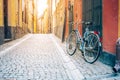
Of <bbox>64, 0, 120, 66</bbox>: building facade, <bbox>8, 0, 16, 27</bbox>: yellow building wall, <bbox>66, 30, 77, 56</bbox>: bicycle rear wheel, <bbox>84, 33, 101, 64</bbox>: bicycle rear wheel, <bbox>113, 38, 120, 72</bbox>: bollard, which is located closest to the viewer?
<bbox>113, 38, 120, 72</bbox>: bollard

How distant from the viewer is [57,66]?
714 cm

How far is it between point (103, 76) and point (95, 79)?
0.30 metres

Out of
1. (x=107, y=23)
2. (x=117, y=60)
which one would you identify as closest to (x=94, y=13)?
(x=107, y=23)

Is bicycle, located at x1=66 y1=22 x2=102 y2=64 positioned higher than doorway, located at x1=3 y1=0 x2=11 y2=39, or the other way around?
doorway, located at x1=3 y1=0 x2=11 y2=39

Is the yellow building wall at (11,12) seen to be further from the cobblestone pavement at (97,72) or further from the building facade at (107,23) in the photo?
the cobblestone pavement at (97,72)

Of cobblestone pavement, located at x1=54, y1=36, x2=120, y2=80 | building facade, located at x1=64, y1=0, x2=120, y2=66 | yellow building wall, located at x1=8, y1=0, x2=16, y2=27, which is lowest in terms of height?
cobblestone pavement, located at x1=54, y1=36, x2=120, y2=80

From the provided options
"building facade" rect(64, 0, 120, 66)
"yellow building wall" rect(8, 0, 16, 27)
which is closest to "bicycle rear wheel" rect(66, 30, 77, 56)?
"building facade" rect(64, 0, 120, 66)

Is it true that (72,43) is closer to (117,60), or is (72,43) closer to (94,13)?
(94,13)

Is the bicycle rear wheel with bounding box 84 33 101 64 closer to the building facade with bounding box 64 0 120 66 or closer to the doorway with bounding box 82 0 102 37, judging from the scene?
the building facade with bounding box 64 0 120 66

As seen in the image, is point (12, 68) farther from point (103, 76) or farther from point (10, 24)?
point (10, 24)

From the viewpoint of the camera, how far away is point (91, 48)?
A: 7391 millimetres

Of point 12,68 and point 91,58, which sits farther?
point 91,58

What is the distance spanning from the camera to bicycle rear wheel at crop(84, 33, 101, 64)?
7.06m

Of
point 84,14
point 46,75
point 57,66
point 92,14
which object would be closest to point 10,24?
point 84,14
